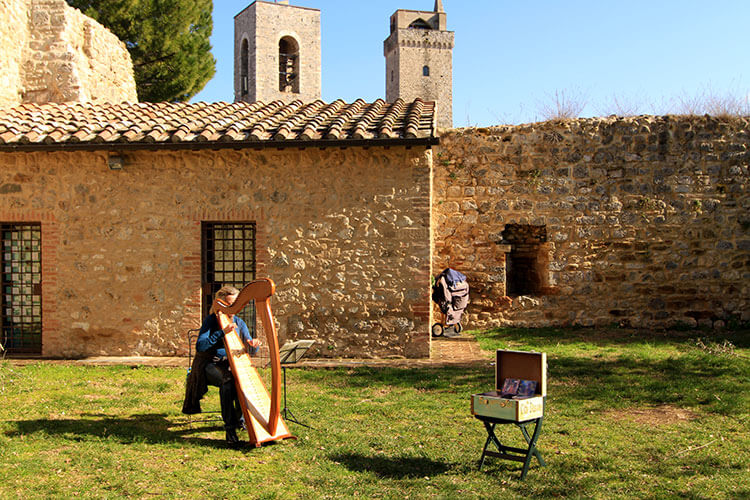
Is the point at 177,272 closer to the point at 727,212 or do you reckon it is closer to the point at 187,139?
the point at 187,139

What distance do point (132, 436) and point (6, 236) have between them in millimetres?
5434

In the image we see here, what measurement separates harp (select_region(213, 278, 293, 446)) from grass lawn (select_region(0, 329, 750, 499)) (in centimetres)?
17

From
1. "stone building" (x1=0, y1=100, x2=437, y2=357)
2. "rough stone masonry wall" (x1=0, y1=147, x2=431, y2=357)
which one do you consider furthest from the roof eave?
"rough stone masonry wall" (x1=0, y1=147, x2=431, y2=357)

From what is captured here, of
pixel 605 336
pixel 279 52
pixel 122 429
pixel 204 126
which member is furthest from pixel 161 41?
pixel 122 429

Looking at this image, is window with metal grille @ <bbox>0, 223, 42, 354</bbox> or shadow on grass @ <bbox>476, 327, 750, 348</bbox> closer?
window with metal grille @ <bbox>0, 223, 42, 354</bbox>

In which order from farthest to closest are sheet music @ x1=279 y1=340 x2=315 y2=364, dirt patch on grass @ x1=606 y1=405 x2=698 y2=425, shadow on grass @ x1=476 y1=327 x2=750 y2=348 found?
1. shadow on grass @ x1=476 y1=327 x2=750 y2=348
2. dirt patch on grass @ x1=606 y1=405 x2=698 y2=425
3. sheet music @ x1=279 y1=340 x2=315 y2=364

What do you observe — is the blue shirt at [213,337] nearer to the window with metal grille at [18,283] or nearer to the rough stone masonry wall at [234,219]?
the rough stone masonry wall at [234,219]

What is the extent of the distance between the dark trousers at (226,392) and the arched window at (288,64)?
28.9m

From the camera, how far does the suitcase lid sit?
4.77m

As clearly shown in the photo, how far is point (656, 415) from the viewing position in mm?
6371

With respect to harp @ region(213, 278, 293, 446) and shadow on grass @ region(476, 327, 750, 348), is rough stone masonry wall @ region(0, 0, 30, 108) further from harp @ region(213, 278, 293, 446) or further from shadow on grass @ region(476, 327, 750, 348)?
shadow on grass @ region(476, 327, 750, 348)

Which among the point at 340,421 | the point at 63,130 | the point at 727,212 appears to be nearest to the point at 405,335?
the point at 340,421

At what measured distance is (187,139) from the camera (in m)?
8.81

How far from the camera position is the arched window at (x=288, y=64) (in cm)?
3347
